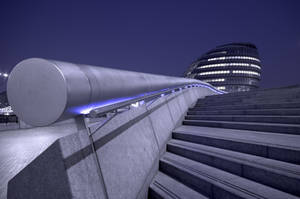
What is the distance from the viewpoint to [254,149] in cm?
250

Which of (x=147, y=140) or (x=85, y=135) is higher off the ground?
(x=85, y=135)

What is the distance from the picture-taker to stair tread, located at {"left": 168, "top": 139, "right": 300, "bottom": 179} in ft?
6.18

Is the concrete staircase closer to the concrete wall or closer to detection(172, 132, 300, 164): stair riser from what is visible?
detection(172, 132, 300, 164): stair riser

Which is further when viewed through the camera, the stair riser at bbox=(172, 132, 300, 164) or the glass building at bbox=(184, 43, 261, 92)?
the glass building at bbox=(184, 43, 261, 92)

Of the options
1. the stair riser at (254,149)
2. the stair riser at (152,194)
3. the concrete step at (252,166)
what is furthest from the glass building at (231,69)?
the stair riser at (152,194)

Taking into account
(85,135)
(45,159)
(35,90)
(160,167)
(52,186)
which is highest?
(35,90)

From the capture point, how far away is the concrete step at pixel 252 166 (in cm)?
179

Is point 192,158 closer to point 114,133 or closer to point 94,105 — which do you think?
point 114,133

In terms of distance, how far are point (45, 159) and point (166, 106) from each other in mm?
3152

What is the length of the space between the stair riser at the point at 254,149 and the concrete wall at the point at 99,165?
3.65 ft

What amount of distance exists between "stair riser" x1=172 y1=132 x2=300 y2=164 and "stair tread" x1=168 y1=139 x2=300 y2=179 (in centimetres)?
10

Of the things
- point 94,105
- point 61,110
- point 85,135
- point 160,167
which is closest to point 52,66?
point 61,110

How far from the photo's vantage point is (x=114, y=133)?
1.92 m

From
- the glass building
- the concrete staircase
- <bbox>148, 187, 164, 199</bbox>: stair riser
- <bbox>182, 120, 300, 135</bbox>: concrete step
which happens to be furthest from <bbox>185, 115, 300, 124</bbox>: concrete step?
the glass building
